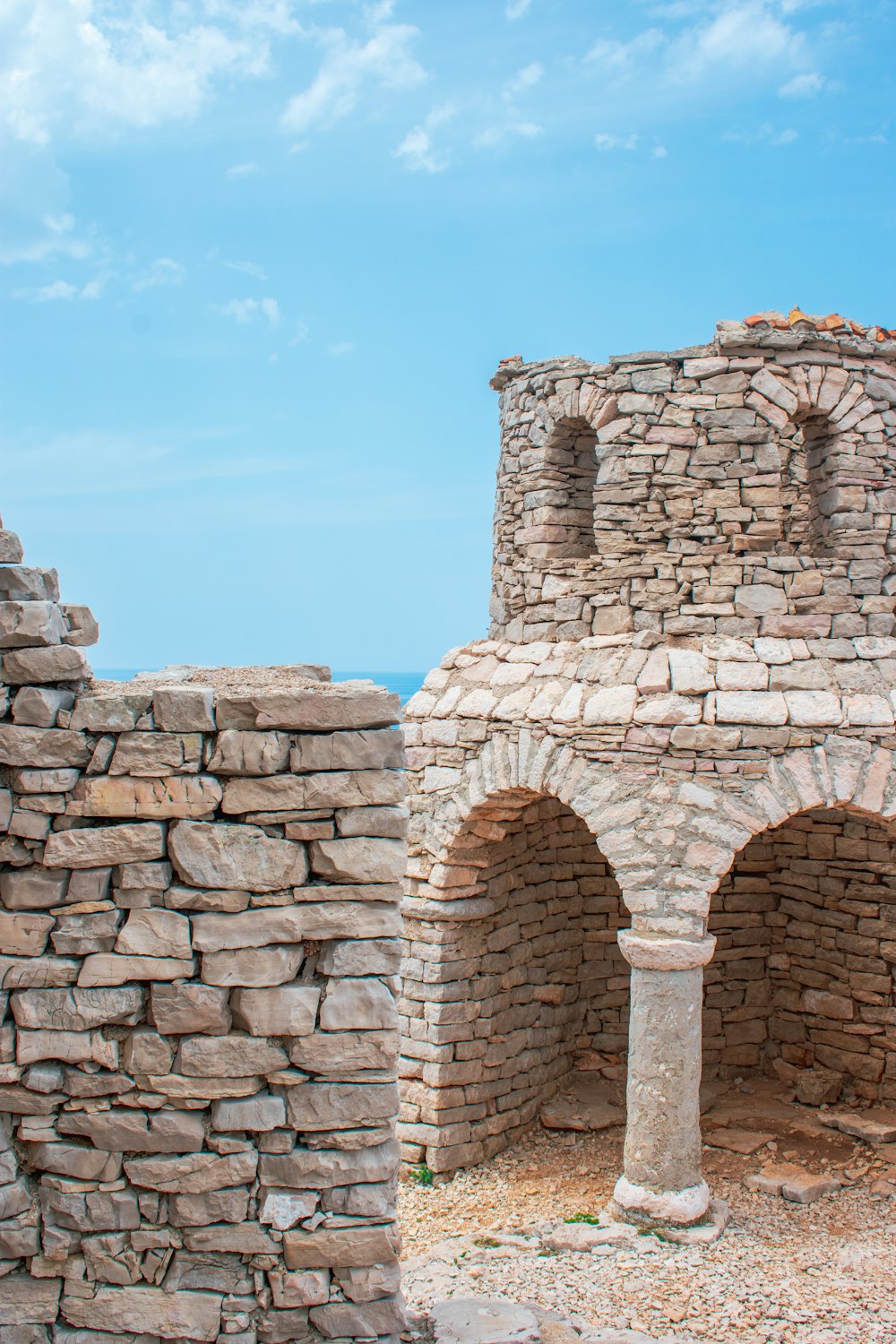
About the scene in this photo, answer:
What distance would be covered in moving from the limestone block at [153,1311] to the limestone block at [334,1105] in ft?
2.51

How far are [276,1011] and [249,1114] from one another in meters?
0.40

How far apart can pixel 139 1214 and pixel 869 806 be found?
5.48 metres

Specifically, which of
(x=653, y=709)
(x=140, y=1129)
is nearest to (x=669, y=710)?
(x=653, y=709)

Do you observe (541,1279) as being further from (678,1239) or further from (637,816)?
(637,816)

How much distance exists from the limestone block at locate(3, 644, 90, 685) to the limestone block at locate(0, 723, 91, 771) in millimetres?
187

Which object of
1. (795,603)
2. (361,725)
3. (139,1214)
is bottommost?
(139,1214)

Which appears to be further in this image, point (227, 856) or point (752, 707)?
point (752, 707)

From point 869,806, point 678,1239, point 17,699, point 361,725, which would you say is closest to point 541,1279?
point 678,1239

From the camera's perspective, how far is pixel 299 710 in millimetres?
4535

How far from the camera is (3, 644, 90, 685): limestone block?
4.48 metres

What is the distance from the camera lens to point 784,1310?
7.21 m

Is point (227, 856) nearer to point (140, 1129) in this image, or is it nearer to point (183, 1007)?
point (183, 1007)

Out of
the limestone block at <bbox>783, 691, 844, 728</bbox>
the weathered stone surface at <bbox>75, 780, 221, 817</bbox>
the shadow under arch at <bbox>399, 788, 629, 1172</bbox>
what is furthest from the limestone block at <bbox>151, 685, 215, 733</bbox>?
the limestone block at <bbox>783, 691, 844, 728</bbox>

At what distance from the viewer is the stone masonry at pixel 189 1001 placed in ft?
14.7
